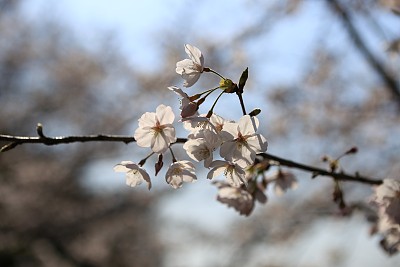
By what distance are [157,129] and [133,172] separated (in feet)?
0.54

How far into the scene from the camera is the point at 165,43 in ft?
22.5

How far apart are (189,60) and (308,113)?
525 cm

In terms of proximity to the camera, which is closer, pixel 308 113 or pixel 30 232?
pixel 308 113

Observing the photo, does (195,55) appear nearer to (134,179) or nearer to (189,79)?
(189,79)

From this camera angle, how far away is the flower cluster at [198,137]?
3.02 feet

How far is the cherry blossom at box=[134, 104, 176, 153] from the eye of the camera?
0.98 metres

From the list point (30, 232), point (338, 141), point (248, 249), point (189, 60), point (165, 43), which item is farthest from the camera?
point (30, 232)

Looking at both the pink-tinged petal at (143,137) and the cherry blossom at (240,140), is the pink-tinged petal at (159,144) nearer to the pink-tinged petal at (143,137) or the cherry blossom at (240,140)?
the pink-tinged petal at (143,137)

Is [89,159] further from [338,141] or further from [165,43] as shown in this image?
[338,141]

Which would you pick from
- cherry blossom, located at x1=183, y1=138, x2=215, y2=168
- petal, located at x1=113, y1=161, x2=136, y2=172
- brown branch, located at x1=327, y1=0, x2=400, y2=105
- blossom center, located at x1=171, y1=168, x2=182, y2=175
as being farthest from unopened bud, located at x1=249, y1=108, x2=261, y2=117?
brown branch, located at x1=327, y1=0, x2=400, y2=105

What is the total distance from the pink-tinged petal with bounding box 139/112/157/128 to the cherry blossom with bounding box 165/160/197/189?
112 millimetres

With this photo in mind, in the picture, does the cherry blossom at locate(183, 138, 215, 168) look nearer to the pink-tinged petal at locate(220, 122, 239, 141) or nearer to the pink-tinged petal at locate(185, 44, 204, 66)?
the pink-tinged petal at locate(220, 122, 239, 141)

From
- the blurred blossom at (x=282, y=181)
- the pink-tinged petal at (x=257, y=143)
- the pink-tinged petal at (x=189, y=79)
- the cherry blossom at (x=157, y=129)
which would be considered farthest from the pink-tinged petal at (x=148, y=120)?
the blurred blossom at (x=282, y=181)

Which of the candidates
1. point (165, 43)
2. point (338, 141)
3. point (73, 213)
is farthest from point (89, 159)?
point (338, 141)
